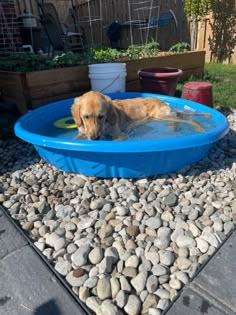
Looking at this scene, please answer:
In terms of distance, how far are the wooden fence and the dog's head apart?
669 cm

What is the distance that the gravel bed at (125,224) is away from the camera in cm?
187

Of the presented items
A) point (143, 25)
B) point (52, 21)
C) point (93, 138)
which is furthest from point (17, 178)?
point (143, 25)

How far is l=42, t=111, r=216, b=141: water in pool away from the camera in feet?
12.8

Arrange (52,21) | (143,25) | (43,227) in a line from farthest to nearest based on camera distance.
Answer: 1. (143,25)
2. (52,21)
3. (43,227)

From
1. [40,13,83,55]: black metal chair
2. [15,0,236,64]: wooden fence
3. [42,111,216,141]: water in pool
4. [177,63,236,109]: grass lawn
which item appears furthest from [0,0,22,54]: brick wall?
[42,111,216,141]: water in pool

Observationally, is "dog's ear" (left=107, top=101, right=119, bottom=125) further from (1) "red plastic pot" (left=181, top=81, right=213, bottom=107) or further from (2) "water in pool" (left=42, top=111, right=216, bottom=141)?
(1) "red plastic pot" (left=181, top=81, right=213, bottom=107)

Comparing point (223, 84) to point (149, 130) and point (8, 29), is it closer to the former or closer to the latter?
point (149, 130)

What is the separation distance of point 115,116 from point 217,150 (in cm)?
135

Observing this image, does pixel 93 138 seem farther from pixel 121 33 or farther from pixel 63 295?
pixel 121 33

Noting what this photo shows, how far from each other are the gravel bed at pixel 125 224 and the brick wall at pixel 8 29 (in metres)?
5.84

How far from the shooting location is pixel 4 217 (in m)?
2.54

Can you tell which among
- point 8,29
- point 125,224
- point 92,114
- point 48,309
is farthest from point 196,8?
point 48,309

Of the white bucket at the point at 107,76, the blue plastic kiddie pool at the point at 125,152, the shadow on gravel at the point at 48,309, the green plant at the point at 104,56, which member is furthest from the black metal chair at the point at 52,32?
the shadow on gravel at the point at 48,309

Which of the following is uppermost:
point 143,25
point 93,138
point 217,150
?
point 143,25
